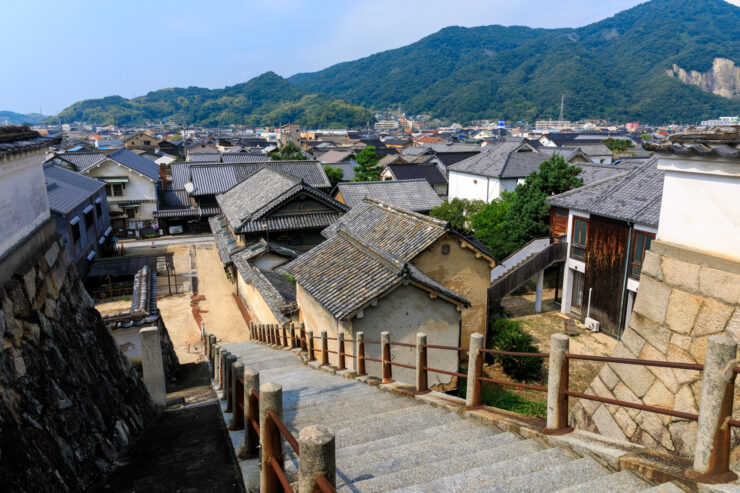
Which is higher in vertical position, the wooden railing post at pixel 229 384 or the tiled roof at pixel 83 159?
the tiled roof at pixel 83 159

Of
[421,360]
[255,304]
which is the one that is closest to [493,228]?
[255,304]

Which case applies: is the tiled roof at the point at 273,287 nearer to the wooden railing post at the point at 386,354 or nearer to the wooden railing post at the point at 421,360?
the wooden railing post at the point at 386,354

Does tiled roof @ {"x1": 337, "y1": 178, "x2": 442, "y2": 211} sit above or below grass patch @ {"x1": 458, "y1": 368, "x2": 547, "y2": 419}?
above

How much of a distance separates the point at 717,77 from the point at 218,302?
785ft

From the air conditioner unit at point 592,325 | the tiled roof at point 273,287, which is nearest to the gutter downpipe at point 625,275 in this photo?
the air conditioner unit at point 592,325

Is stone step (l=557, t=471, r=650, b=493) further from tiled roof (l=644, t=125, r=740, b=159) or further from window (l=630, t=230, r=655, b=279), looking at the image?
window (l=630, t=230, r=655, b=279)

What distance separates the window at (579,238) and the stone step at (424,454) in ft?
59.7

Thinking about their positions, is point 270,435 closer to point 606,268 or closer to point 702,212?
point 702,212

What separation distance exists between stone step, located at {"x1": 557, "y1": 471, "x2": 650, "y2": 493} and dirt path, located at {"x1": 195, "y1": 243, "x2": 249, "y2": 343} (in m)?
19.7

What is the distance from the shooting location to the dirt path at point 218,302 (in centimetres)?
2253

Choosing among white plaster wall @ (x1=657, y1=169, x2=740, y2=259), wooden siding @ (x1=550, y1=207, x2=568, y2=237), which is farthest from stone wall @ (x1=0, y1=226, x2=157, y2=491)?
wooden siding @ (x1=550, y1=207, x2=568, y2=237)

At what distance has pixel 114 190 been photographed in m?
41.2

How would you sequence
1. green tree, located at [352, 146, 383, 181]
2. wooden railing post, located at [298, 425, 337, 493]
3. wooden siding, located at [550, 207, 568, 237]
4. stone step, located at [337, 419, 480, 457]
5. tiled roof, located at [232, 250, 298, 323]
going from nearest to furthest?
1. wooden railing post, located at [298, 425, 337, 493]
2. stone step, located at [337, 419, 480, 457]
3. tiled roof, located at [232, 250, 298, 323]
4. wooden siding, located at [550, 207, 568, 237]
5. green tree, located at [352, 146, 383, 181]

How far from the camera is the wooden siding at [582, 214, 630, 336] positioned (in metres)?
19.3
